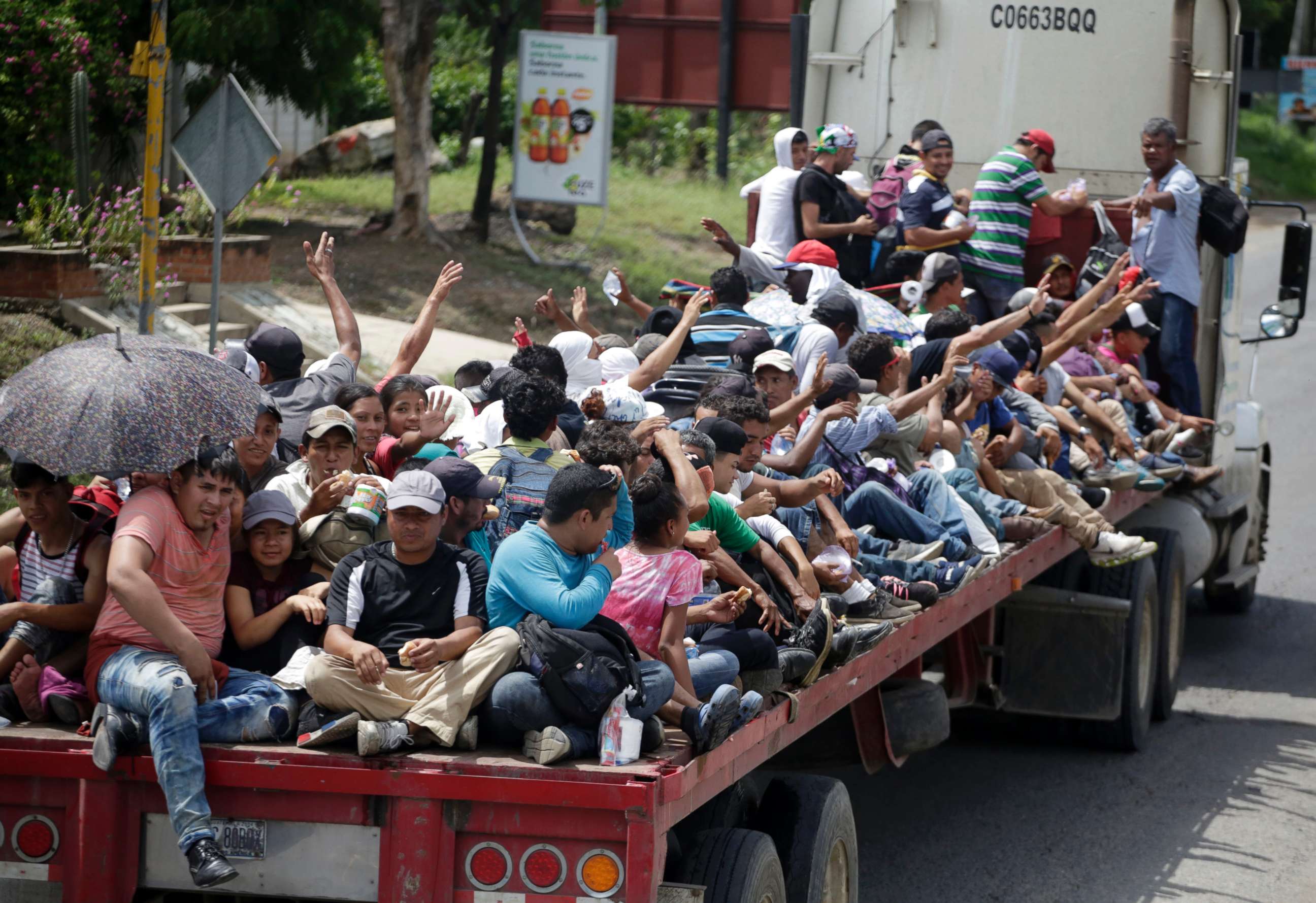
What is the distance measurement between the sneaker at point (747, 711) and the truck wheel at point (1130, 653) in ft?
14.8

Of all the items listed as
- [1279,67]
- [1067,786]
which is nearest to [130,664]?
[1067,786]

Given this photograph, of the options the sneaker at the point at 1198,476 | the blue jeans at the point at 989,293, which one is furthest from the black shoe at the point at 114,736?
the sneaker at the point at 1198,476

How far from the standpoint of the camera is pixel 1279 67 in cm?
5266

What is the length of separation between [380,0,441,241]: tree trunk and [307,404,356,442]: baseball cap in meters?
12.6

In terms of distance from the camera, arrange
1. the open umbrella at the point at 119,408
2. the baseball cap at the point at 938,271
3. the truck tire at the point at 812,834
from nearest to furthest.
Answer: the open umbrella at the point at 119,408, the truck tire at the point at 812,834, the baseball cap at the point at 938,271

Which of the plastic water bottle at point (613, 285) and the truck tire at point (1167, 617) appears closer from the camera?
the plastic water bottle at point (613, 285)

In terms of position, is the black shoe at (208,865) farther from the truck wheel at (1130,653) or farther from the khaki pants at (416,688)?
the truck wheel at (1130,653)

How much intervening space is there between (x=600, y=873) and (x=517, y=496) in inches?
60.4

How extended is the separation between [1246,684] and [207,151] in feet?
23.0

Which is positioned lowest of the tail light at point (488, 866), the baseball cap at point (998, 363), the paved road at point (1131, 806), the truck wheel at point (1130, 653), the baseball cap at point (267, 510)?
the paved road at point (1131, 806)

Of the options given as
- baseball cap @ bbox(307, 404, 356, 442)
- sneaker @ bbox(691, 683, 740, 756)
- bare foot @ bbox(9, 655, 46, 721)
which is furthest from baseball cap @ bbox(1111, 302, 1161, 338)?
bare foot @ bbox(9, 655, 46, 721)

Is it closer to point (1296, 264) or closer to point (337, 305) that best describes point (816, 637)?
point (337, 305)

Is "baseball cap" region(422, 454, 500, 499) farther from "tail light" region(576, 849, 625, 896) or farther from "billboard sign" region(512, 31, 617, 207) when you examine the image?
"billboard sign" region(512, 31, 617, 207)

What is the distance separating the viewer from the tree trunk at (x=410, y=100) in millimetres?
17344
